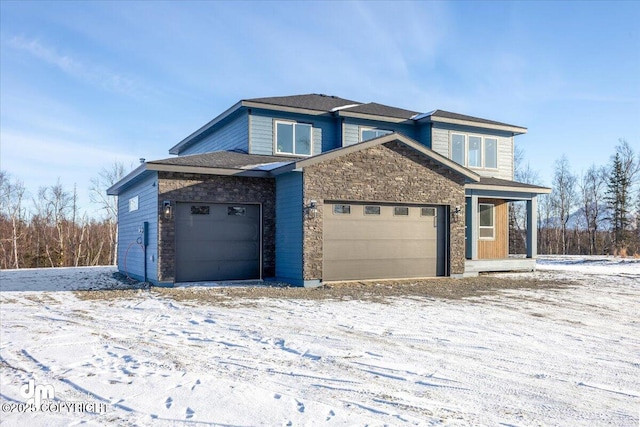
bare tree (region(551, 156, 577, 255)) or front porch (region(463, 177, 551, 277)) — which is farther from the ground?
bare tree (region(551, 156, 577, 255))

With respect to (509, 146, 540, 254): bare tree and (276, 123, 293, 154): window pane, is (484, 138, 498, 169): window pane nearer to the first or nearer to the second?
(276, 123, 293, 154): window pane

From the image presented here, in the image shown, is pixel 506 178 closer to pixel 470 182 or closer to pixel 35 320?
pixel 470 182

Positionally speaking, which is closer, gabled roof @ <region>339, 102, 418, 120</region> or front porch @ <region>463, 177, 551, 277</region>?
front porch @ <region>463, 177, 551, 277</region>

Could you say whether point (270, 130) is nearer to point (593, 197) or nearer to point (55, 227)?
point (55, 227)

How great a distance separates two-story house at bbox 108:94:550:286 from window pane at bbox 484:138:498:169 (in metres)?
2.43

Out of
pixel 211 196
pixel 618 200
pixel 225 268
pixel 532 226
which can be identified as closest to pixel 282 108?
pixel 211 196

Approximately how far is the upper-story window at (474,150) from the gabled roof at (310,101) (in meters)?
4.34

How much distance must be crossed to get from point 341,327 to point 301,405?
3.27m

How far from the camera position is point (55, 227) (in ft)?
109

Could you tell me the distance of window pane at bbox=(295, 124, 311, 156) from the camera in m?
16.0

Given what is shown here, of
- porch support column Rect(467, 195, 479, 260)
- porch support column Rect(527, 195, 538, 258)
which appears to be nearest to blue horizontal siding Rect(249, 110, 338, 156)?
porch support column Rect(467, 195, 479, 260)

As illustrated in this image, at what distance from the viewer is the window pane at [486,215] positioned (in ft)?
59.8

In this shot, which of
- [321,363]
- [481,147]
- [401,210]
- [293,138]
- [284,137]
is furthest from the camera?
[481,147]

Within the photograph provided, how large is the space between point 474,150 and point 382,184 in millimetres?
6861
